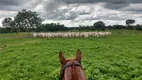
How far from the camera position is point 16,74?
41.2 ft

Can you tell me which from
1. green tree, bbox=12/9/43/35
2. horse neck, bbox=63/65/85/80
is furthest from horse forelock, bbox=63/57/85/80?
green tree, bbox=12/9/43/35

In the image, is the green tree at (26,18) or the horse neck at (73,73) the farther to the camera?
the green tree at (26,18)

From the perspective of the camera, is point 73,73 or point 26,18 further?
point 26,18

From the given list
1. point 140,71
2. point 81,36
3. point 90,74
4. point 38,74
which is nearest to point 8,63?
point 38,74

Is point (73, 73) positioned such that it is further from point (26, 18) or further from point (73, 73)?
point (26, 18)

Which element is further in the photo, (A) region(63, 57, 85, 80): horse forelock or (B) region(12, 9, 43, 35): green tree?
(B) region(12, 9, 43, 35): green tree

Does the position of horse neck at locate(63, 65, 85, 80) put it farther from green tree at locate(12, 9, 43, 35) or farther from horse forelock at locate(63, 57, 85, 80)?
green tree at locate(12, 9, 43, 35)

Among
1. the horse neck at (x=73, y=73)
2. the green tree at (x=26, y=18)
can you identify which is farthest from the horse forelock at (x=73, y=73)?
the green tree at (x=26, y=18)

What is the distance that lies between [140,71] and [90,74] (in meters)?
2.46

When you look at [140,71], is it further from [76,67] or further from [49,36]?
[49,36]

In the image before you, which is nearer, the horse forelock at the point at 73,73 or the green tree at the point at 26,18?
the horse forelock at the point at 73,73

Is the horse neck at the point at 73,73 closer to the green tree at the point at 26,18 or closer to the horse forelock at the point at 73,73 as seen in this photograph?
the horse forelock at the point at 73,73

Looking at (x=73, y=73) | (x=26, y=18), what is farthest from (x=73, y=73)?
(x=26, y=18)

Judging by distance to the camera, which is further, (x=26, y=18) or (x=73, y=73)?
(x=26, y=18)
